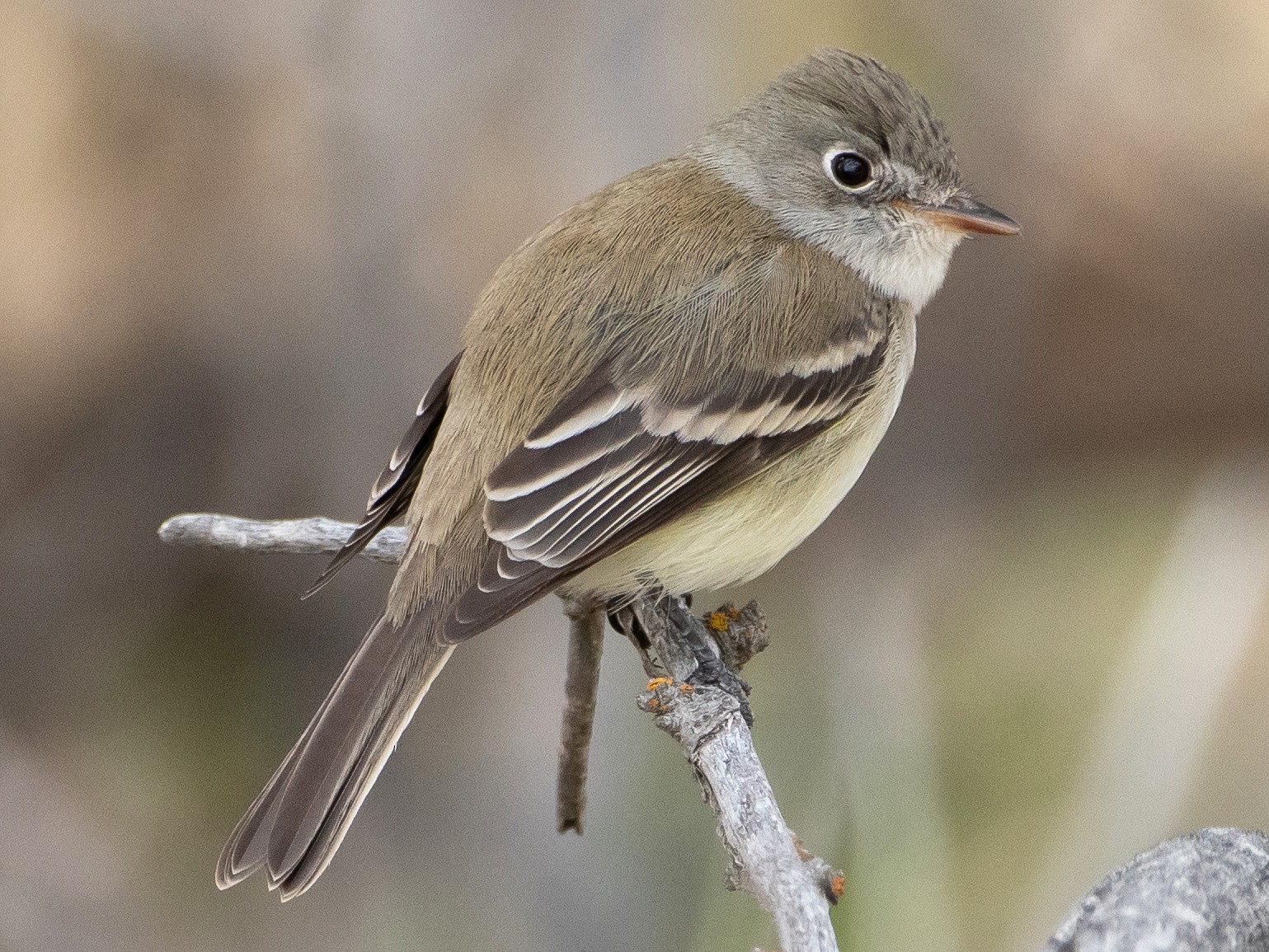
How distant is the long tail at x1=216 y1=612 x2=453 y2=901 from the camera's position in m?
2.53

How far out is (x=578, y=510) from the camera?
2.60 metres

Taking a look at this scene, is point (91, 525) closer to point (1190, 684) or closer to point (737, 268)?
point (737, 268)

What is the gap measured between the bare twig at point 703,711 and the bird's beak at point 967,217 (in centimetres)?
94

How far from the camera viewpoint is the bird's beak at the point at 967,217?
3.01m

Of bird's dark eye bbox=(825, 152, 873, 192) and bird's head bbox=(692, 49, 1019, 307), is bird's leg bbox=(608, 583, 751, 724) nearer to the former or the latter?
bird's head bbox=(692, 49, 1019, 307)

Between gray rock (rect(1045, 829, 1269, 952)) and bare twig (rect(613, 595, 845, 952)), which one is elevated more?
gray rock (rect(1045, 829, 1269, 952))

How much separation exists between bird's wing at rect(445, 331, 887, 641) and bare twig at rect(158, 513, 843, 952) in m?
0.30

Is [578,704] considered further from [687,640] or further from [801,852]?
[801,852]

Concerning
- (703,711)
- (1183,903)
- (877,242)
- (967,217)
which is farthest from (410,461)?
(1183,903)

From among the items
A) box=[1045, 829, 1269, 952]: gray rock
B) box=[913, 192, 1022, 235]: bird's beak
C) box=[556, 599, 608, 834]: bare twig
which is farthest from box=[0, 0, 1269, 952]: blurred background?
box=[1045, 829, 1269, 952]: gray rock

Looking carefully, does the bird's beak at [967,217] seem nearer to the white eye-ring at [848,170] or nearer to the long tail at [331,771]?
the white eye-ring at [848,170]

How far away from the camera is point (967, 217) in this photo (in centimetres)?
305

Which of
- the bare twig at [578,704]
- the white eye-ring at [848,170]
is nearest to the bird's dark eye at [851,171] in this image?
the white eye-ring at [848,170]

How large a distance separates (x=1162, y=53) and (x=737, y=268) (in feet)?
7.32
